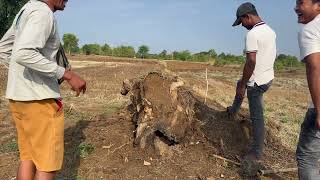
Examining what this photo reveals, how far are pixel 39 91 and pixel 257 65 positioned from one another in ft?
9.53

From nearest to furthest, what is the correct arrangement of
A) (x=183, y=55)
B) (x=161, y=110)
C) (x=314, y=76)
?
(x=314, y=76)
(x=161, y=110)
(x=183, y=55)

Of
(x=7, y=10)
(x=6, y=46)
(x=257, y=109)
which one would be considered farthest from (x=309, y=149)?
(x=7, y=10)

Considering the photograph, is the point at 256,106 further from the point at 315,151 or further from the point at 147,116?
the point at 315,151

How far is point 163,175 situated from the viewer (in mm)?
5414

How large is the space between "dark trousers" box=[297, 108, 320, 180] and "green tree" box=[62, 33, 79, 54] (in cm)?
4319

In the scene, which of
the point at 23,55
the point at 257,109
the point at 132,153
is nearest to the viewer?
the point at 23,55

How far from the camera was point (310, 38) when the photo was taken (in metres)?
3.68

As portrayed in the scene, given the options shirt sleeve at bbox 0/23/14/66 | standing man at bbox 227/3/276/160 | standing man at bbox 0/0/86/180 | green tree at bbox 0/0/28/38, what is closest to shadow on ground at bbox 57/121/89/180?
standing man at bbox 0/0/86/180

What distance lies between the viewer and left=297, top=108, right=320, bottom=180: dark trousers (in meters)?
3.90

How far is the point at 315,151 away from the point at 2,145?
4.25m

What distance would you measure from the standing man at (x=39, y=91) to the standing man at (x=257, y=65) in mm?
2532

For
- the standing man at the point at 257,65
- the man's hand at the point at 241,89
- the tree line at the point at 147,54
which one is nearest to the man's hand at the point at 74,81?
the standing man at the point at 257,65

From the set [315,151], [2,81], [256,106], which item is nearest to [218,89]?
[2,81]

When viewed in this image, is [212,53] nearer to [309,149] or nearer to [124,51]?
[124,51]
